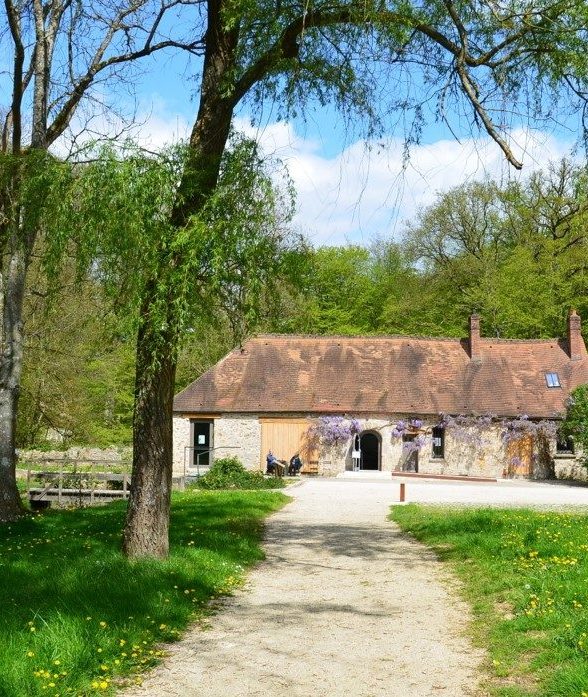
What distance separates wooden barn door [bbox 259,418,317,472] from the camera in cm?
3378

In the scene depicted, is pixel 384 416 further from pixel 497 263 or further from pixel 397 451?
pixel 497 263

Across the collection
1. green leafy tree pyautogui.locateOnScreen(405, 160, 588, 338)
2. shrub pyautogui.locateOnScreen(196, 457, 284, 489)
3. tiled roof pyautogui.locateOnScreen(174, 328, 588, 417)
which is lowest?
shrub pyautogui.locateOnScreen(196, 457, 284, 489)

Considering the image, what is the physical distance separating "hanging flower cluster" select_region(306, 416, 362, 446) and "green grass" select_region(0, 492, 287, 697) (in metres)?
20.2

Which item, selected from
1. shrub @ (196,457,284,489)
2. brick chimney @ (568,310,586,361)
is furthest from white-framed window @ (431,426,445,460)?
shrub @ (196,457,284,489)

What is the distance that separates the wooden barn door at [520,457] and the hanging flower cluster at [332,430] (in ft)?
20.6

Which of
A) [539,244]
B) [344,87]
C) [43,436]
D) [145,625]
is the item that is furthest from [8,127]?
[539,244]

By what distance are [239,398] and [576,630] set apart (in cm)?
2852

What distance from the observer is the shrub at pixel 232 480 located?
25.4 meters

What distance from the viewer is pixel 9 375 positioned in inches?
569

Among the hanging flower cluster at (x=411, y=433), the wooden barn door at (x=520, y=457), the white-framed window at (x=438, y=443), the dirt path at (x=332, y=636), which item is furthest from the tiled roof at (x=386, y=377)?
the dirt path at (x=332, y=636)

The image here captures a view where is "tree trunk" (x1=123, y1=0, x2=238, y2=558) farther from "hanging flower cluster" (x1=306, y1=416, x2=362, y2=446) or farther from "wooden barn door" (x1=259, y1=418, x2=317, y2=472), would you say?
"wooden barn door" (x1=259, y1=418, x2=317, y2=472)

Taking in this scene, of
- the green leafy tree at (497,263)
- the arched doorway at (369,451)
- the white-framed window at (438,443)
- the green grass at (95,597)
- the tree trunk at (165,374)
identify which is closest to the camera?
the green grass at (95,597)

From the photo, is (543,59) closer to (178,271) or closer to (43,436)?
(178,271)

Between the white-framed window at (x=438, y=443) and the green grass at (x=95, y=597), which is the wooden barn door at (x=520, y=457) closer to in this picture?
the white-framed window at (x=438, y=443)
